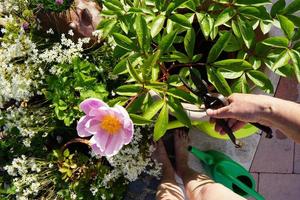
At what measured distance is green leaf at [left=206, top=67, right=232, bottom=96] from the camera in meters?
1.44

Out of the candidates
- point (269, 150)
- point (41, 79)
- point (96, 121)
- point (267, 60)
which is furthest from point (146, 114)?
point (269, 150)

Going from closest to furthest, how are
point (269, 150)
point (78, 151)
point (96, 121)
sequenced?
point (96, 121)
point (78, 151)
point (269, 150)

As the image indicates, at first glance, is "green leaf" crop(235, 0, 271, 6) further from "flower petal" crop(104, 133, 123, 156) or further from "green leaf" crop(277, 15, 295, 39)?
"flower petal" crop(104, 133, 123, 156)

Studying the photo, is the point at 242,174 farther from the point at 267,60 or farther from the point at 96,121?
the point at 96,121

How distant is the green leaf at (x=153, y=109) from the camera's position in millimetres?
1394

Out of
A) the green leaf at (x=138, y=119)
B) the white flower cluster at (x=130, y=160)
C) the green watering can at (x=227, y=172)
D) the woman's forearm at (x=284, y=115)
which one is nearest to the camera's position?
the woman's forearm at (x=284, y=115)

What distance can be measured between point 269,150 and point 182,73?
0.97m

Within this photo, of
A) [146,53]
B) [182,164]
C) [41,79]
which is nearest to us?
[146,53]

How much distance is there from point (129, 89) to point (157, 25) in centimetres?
23

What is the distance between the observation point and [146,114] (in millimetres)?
1400

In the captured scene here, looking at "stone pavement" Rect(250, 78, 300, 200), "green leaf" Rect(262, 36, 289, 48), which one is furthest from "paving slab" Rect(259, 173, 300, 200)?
"green leaf" Rect(262, 36, 289, 48)

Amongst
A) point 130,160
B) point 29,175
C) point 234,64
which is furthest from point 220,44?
point 29,175

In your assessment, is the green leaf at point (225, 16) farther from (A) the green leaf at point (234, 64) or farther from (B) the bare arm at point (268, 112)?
(B) the bare arm at point (268, 112)

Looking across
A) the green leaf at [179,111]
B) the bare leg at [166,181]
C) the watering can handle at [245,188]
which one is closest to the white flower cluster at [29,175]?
the bare leg at [166,181]
